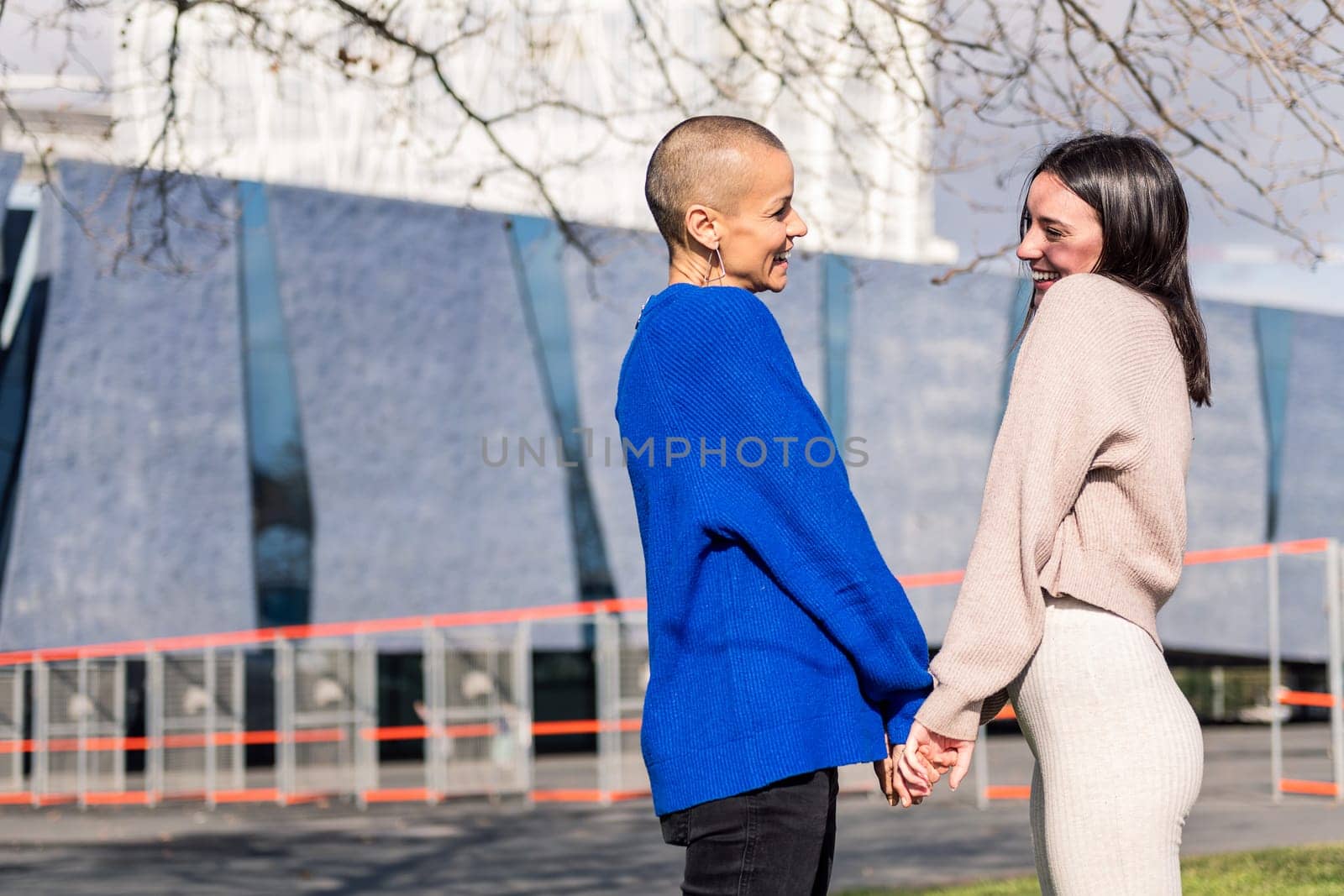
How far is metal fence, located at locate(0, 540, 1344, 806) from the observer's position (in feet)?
52.7

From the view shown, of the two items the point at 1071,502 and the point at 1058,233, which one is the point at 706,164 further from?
the point at 1071,502

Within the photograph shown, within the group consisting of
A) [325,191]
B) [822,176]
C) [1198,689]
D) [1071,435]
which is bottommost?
[1198,689]

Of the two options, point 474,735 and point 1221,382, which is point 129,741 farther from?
point 1221,382

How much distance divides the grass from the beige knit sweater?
175 inches

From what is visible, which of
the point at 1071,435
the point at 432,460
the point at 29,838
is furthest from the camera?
the point at 432,460

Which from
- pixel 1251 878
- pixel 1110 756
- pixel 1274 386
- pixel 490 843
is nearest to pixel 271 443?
pixel 490 843

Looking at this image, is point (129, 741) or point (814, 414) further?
point (129, 741)

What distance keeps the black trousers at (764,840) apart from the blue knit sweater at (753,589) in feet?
0.12

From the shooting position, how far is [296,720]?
1686 centimetres

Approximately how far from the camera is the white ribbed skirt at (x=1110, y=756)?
2.28 metres

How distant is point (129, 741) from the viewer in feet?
59.0

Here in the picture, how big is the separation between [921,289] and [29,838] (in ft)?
58.8

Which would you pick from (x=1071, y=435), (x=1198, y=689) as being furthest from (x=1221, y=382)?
(x=1071, y=435)

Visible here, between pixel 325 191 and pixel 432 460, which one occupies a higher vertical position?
pixel 325 191
